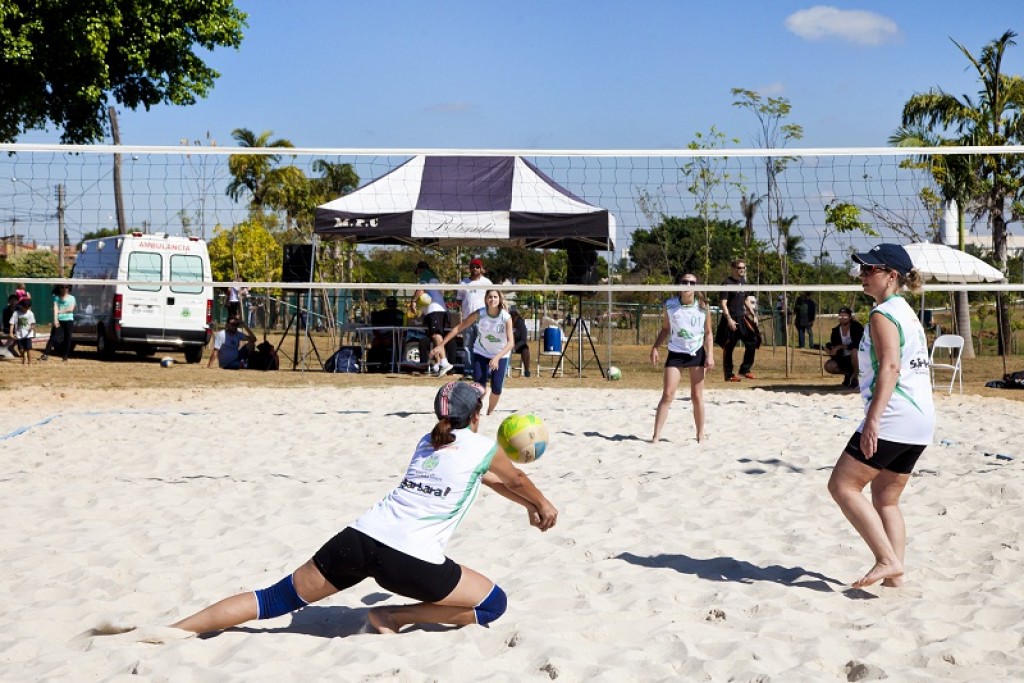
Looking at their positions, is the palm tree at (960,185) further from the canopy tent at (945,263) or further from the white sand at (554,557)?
the white sand at (554,557)

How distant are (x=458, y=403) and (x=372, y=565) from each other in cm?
61

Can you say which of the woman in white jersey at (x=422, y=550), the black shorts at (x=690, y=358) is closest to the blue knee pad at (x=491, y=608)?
the woman in white jersey at (x=422, y=550)

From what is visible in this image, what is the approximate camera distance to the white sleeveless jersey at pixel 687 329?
8.10 metres

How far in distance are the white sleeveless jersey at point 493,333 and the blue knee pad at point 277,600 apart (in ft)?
17.5

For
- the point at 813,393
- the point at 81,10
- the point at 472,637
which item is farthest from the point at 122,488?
the point at 81,10

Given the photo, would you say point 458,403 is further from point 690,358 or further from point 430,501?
point 690,358

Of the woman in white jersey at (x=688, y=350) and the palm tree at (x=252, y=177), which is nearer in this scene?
the woman in white jersey at (x=688, y=350)

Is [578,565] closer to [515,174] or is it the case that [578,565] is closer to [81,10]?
[515,174]

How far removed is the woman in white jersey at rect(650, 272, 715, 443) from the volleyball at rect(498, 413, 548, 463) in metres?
4.00

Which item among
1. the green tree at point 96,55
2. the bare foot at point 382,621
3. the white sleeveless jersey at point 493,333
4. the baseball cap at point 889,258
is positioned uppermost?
the green tree at point 96,55

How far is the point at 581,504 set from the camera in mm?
5945

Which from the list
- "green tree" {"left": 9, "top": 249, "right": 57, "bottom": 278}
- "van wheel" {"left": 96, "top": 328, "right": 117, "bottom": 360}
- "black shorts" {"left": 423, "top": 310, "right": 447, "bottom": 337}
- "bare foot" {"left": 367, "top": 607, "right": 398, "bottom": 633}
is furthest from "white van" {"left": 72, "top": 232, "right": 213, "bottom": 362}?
"bare foot" {"left": 367, "top": 607, "right": 398, "bottom": 633}

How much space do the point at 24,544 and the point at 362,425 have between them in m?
3.94

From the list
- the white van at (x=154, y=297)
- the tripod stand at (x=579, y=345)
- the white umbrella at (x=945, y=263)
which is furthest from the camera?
the white van at (x=154, y=297)
